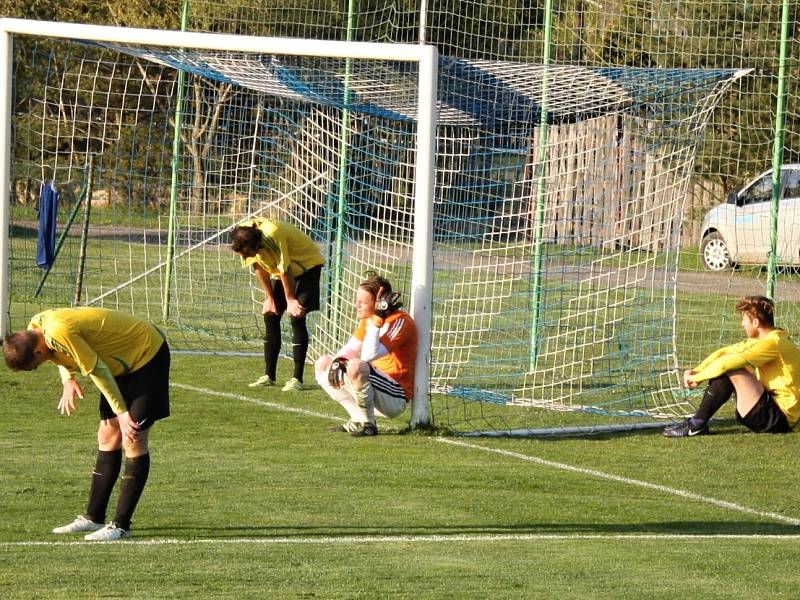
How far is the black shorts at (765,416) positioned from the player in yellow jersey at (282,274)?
3972mm

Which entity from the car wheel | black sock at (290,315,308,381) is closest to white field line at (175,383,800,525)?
black sock at (290,315,308,381)

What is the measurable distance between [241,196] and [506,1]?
4050 mm

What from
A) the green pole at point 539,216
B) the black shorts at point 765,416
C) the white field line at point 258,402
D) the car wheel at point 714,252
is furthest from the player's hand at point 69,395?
the car wheel at point 714,252

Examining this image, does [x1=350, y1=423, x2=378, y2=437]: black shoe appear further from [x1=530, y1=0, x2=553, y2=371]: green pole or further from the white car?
the white car

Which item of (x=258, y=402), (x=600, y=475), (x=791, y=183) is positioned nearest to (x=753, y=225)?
(x=791, y=183)

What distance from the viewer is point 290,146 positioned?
15.7 metres

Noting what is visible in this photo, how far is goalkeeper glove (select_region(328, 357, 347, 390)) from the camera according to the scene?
1062cm

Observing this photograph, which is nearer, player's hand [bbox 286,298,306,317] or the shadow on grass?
the shadow on grass

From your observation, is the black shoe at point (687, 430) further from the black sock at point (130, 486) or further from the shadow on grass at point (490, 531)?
the black sock at point (130, 486)

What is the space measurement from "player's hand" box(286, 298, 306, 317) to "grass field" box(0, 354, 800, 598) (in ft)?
2.87

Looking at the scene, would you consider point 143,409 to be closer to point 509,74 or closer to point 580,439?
point 580,439

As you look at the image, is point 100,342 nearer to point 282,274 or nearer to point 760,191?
point 282,274

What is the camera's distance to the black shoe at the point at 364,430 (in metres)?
10.8

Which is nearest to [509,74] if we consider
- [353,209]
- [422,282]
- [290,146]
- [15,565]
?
[422,282]
